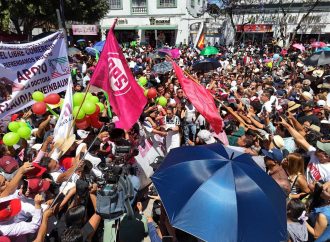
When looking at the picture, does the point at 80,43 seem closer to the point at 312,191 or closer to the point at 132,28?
the point at 132,28

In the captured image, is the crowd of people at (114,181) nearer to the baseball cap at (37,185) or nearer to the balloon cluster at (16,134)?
the baseball cap at (37,185)

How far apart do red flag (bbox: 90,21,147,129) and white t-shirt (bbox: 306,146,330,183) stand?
2349 millimetres

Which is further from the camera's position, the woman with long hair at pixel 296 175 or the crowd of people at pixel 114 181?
the woman with long hair at pixel 296 175

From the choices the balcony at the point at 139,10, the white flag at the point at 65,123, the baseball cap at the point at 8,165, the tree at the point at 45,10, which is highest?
the balcony at the point at 139,10

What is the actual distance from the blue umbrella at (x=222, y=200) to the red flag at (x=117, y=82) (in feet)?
5.47

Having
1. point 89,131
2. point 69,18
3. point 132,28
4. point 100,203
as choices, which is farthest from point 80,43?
point 100,203

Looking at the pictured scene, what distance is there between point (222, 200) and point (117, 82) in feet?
8.22

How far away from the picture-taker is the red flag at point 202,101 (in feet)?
14.4

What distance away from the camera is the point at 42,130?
4.89 meters

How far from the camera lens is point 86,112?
4.45 m

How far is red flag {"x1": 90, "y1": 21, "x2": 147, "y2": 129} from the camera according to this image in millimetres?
4258

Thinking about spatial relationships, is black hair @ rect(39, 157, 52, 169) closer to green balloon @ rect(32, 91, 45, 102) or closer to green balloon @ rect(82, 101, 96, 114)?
green balloon @ rect(82, 101, 96, 114)

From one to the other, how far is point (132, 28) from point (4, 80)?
30401mm

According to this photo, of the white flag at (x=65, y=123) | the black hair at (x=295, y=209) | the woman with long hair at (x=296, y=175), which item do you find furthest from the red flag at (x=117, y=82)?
the black hair at (x=295, y=209)
